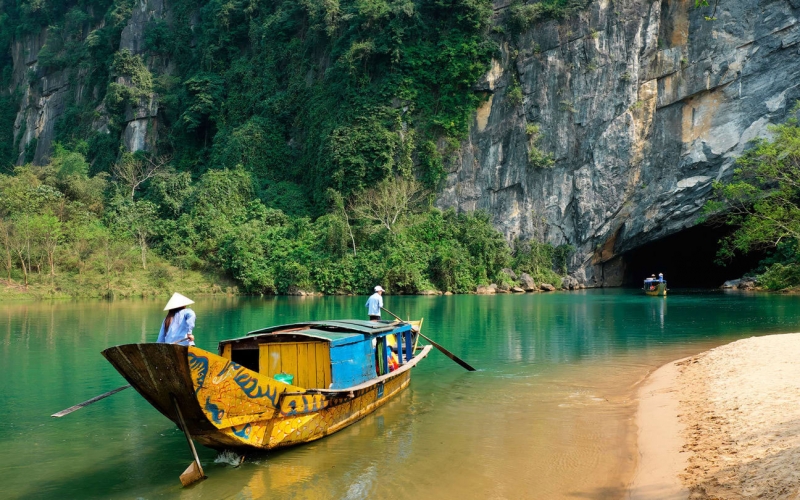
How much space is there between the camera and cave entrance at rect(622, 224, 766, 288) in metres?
42.6

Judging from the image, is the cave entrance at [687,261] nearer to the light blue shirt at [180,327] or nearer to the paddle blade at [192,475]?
the light blue shirt at [180,327]

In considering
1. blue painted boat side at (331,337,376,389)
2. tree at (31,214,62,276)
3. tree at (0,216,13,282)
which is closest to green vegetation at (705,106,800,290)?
blue painted boat side at (331,337,376,389)

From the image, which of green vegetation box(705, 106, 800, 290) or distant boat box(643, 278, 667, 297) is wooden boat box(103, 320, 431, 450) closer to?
distant boat box(643, 278, 667, 297)

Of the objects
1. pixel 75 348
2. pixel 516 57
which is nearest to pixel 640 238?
pixel 516 57

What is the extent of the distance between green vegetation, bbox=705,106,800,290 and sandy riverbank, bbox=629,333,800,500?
2257 cm

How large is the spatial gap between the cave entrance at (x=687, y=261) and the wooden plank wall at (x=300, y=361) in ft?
125

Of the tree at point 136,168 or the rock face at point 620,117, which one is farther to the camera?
the tree at point 136,168

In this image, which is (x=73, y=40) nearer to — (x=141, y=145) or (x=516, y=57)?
(x=141, y=145)

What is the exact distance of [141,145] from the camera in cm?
4859

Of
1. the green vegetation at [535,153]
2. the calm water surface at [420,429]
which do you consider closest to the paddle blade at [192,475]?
the calm water surface at [420,429]

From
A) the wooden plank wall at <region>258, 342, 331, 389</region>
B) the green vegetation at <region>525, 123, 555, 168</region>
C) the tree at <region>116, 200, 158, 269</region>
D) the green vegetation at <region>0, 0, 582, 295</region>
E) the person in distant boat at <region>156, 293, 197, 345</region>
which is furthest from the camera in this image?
the green vegetation at <region>525, 123, 555, 168</region>

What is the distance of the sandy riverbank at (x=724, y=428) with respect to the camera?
5.36 m

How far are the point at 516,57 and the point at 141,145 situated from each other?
30.2 meters

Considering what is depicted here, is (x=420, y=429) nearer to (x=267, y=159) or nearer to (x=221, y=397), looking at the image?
(x=221, y=397)
